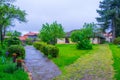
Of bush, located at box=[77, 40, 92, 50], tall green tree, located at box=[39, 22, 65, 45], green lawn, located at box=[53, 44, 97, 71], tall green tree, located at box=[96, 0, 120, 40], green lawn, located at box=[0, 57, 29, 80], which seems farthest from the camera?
tall green tree, located at box=[96, 0, 120, 40]

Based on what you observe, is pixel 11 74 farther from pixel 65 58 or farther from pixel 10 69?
pixel 65 58

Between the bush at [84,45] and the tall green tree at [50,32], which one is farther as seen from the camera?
the tall green tree at [50,32]

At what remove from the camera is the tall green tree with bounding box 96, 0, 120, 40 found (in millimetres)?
65812

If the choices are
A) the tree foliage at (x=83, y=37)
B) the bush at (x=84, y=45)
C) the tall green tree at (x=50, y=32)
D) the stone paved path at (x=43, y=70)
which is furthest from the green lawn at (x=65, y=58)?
the tall green tree at (x=50, y=32)

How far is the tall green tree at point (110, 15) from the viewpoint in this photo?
65.8m

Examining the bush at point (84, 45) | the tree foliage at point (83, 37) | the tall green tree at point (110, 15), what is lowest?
the bush at point (84, 45)

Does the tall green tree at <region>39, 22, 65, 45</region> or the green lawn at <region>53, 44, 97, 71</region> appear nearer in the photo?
the green lawn at <region>53, 44, 97, 71</region>

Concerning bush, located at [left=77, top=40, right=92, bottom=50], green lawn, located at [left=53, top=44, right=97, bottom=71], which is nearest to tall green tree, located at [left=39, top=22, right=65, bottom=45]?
bush, located at [left=77, top=40, right=92, bottom=50]

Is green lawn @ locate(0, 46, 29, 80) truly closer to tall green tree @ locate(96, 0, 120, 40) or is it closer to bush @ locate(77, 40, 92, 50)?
bush @ locate(77, 40, 92, 50)

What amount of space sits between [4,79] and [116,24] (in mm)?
58310

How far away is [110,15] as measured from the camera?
66125 millimetres

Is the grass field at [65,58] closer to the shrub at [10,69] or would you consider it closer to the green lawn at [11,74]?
the shrub at [10,69]

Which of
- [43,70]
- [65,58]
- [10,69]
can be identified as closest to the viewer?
[10,69]

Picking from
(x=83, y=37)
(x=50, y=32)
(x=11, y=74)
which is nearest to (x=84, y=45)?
(x=83, y=37)
